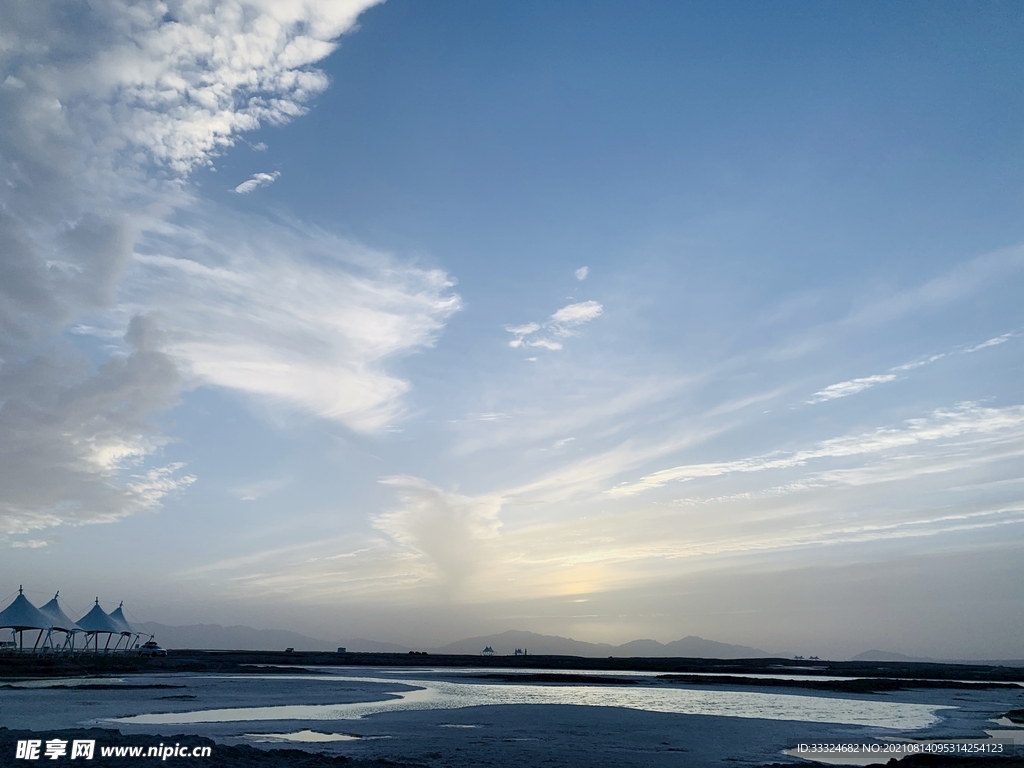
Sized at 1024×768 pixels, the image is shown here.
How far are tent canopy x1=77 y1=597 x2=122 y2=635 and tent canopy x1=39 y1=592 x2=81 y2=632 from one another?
3.88m

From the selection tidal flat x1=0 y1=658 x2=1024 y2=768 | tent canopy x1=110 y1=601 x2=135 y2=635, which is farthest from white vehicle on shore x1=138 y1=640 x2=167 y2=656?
tidal flat x1=0 y1=658 x2=1024 y2=768

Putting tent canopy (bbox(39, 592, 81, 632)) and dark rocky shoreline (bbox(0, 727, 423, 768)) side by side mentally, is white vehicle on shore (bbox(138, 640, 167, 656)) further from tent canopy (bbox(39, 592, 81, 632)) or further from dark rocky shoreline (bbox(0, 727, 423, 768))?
dark rocky shoreline (bbox(0, 727, 423, 768))

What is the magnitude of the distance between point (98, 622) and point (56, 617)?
12043 millimetres

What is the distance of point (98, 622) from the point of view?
308ft

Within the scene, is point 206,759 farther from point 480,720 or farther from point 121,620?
point 121,620

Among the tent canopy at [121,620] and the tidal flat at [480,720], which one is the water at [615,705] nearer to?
the tidal flat at [480,720]

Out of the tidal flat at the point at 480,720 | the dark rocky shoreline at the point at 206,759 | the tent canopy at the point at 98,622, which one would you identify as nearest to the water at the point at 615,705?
the tidal flat at the point at 480,720

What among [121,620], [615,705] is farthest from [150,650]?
[615,705]

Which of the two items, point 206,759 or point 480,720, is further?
point 480,720

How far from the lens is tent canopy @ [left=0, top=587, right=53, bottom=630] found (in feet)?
237

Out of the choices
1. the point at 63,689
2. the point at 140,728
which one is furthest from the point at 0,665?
the point at 140,728

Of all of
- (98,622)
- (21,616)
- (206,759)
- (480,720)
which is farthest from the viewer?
(98,622)

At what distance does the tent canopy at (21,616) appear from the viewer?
237 feet

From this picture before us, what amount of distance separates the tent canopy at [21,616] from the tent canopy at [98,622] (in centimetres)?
1673
